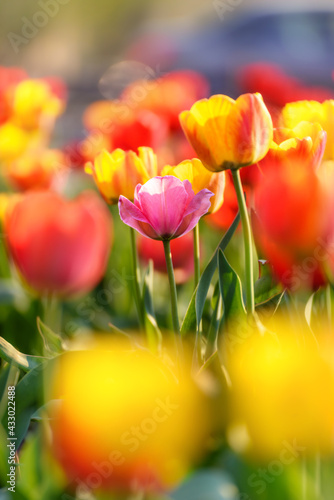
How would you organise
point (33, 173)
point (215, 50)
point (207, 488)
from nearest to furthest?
point (207, 488) → point (33, 173) → point (215, 50)

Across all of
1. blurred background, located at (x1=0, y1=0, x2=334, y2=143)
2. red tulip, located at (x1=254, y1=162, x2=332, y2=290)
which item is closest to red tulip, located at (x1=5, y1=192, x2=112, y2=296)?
red tulip, located at (x1=254, y1=162, x2=332, y2=290)

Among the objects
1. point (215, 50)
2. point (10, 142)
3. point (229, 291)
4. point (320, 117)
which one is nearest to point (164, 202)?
point (229, 291)

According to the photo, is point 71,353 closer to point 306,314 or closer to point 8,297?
point 306,314

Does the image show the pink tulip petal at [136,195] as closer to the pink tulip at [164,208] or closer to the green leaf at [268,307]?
the pink tulip at [164,208]

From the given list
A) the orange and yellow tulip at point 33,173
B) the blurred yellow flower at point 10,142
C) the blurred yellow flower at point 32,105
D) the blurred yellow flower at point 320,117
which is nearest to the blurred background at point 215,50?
the blurred yellow flower at point 32,105

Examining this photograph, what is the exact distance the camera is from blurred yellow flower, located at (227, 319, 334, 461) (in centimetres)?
42

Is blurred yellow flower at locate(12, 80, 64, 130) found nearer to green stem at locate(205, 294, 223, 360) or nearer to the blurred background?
green stem at locate(205, 294, 223, 360)

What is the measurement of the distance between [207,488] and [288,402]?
3.0 inches

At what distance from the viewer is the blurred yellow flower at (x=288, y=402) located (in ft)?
1.39

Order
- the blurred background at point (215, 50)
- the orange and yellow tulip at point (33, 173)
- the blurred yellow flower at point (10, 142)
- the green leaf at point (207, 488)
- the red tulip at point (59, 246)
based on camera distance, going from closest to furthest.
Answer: the green leaf at point (207, 488)
the red tulip at point (59, 246)
the orange and yellow tulip at point (33, 173)
the blurred yellow flower at point (10, 142)
the blurred background at point (215, 50)

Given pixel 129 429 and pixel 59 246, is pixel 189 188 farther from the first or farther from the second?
pixel 129 429

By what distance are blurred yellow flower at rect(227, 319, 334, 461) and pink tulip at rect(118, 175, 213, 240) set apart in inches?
7.0

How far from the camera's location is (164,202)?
0.59m

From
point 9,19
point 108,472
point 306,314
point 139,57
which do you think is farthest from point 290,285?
point 9,19
